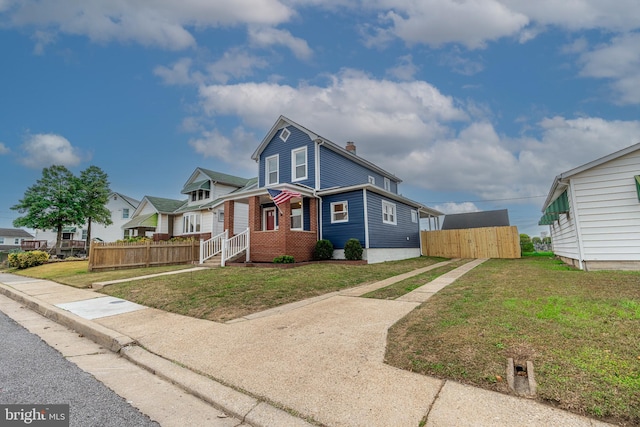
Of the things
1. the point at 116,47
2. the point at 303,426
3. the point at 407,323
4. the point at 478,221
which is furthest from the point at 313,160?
the point at 478,221

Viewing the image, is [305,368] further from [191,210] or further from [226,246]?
[191,210]

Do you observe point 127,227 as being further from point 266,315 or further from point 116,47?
point 266,315

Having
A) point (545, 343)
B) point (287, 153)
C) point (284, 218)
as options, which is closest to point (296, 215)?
point (284, 218)

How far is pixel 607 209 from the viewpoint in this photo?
8.99 meters

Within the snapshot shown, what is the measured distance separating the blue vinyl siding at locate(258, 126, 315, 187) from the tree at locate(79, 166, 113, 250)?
2012 centimetres

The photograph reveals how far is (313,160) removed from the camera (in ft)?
53.4

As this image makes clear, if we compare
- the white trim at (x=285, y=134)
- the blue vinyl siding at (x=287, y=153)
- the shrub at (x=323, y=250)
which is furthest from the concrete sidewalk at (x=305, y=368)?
the white trim at (x=285, y=134)

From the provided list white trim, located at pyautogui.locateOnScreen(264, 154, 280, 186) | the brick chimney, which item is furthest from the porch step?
the brick chimney

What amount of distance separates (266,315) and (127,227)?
29171 millimetres

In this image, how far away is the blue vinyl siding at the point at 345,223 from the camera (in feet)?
48.3

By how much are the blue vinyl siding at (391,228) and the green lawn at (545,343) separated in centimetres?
931

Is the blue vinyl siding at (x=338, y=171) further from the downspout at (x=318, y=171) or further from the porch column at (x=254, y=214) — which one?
the porch column at (x=254, y=214)

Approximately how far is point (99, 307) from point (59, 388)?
4.57m

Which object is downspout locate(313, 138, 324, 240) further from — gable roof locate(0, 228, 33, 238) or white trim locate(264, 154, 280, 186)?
gable roof locate(0, 228, 33, 238)
